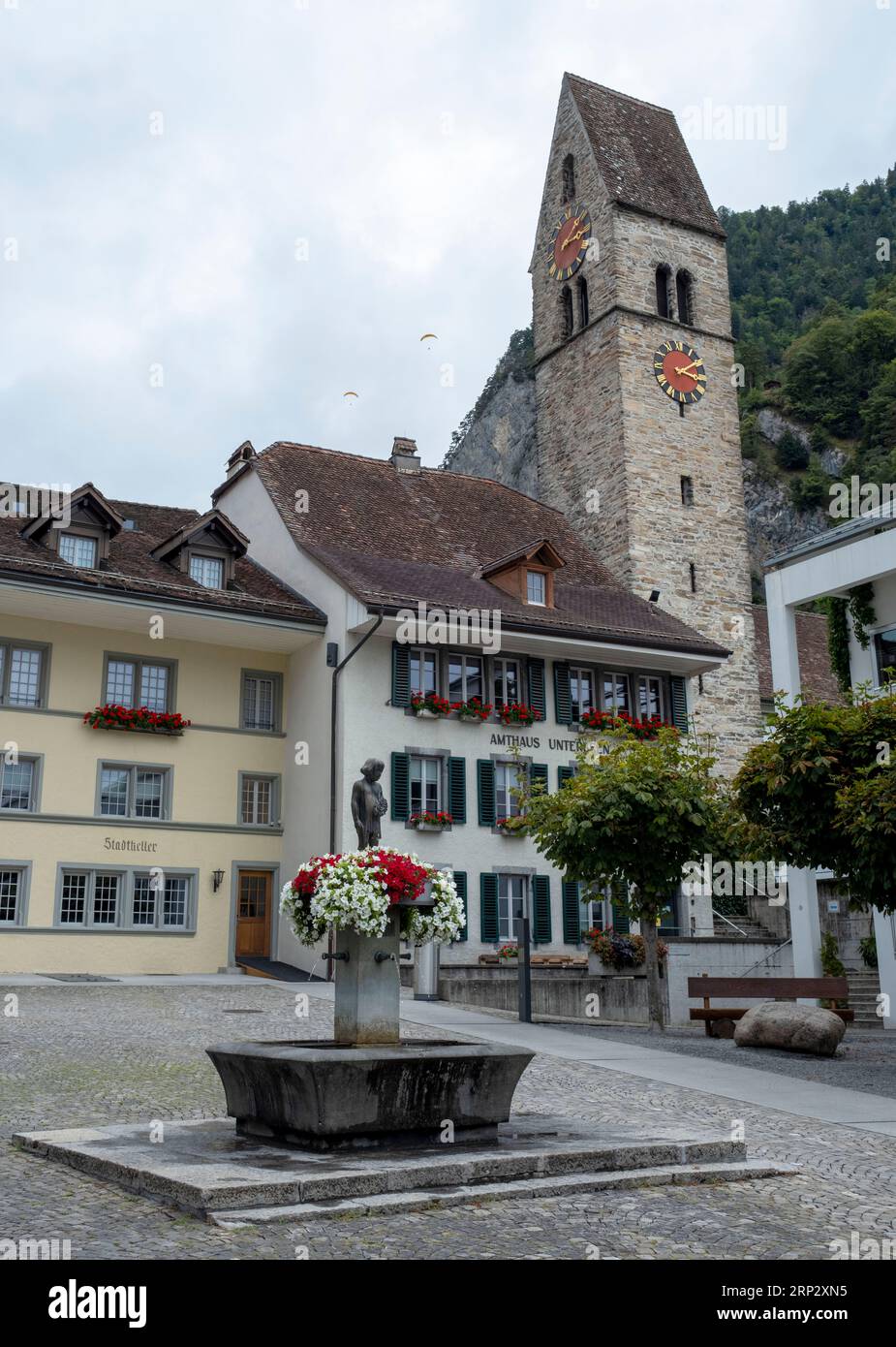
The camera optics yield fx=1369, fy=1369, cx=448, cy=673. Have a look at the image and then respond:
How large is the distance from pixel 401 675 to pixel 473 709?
1.66 meters

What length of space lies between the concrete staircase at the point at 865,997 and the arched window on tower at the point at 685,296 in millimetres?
21840

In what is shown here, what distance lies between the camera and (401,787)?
27.1 m

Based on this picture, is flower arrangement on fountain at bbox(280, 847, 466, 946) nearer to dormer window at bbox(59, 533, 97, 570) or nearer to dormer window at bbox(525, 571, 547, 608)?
dormer window at bbox(59, 533, 97, 570)

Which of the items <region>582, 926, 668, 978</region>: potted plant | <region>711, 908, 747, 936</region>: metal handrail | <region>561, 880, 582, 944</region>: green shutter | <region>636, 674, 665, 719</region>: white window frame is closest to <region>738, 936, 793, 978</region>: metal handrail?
<region>582, 926, 668, 978</region>: potted plant

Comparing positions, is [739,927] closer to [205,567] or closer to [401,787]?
[401,787]

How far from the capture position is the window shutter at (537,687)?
29.3 m

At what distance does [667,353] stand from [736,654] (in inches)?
353

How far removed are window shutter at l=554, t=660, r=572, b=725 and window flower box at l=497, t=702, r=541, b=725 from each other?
0.78m

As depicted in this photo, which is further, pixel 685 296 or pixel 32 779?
pixel 685 296

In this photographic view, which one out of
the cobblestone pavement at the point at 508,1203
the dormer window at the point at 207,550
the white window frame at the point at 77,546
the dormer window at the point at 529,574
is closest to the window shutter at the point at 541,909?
the dormer window at the point at 529,574

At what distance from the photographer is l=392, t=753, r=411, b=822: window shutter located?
2705 centimetres

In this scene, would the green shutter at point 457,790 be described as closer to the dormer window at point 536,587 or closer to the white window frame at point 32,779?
the dormer window at point 536,587

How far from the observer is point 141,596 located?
25656 millimetres

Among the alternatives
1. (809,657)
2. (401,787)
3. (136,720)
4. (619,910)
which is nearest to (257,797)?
(136,720)
